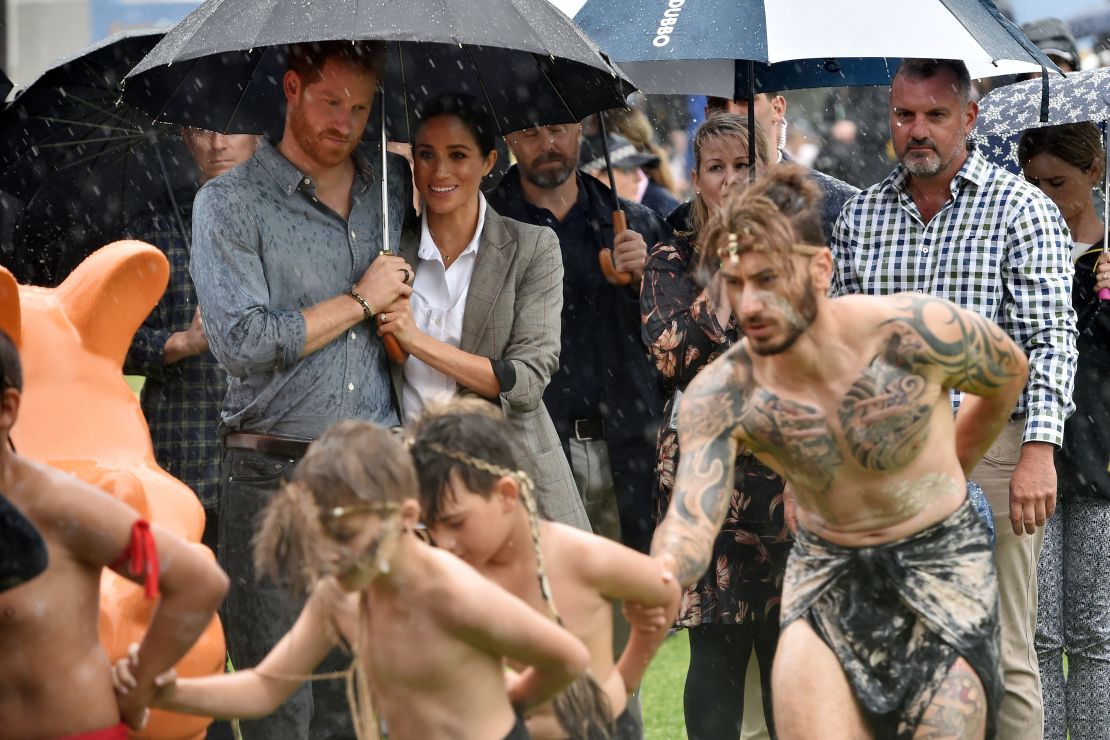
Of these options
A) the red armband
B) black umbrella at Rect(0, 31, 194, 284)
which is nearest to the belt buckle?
black umbrella at Rect(0, 31, 194, 284)

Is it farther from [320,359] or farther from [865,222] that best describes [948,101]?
[320,359]

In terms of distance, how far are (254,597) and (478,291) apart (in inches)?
50.3

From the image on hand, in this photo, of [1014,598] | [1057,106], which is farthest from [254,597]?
[1057,106]

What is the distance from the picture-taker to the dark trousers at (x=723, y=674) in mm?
5914

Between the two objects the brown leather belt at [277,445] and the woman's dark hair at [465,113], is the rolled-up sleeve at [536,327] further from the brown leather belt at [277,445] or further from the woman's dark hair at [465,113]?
the brown leather belt at [277,445]

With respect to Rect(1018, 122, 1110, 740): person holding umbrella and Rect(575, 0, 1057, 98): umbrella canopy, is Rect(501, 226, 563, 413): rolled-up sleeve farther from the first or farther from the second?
Rect(1018, 122, 1110, 740): person holding umbrella

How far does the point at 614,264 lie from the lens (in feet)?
21.4

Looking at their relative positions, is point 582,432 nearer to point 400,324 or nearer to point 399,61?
point 400,324

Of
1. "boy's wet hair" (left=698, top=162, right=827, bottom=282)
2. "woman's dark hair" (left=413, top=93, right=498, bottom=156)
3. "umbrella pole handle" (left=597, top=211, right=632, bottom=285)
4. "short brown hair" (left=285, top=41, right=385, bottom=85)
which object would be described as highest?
"short brown hair" (left=285, top=41, right=385, bottom=85)

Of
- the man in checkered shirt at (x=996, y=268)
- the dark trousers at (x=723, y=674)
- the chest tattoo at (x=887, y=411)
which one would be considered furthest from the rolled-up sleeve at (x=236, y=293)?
the man in checkered shirt at (x=996, y=268)

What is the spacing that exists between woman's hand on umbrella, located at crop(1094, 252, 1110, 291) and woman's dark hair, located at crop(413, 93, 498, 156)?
2380 millimetres

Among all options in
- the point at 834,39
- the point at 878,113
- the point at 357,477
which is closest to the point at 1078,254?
the point at 834,39

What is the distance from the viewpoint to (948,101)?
5.98m

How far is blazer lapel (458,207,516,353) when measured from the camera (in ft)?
18.6
